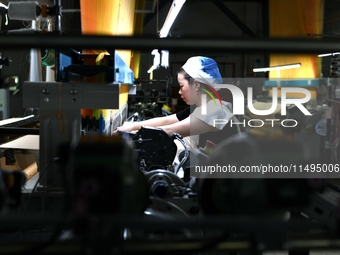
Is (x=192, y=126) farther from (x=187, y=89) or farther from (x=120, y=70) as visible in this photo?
(x=120, y=70)

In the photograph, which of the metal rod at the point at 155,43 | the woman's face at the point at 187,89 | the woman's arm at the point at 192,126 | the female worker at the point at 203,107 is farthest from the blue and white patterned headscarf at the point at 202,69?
the metal rod at the point at 155,43

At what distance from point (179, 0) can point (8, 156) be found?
1812 mm

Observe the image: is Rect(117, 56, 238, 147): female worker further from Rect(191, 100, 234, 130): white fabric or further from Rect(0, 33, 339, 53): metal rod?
Rect(0, 33, 339, 53): metal rod

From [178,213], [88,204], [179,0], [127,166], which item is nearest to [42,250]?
[88,204]

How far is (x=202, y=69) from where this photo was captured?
2.71 m

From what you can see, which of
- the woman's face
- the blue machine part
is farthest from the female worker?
the blue machine part

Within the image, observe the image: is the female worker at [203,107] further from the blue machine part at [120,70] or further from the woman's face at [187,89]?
the blue machine part at [120,70]

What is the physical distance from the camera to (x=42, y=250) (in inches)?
27.8

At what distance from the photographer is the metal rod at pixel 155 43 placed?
677 millimetres

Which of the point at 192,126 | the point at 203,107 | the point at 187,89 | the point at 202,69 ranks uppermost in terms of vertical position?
the point at 202,69

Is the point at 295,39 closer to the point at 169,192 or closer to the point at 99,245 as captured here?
the point at 99,245

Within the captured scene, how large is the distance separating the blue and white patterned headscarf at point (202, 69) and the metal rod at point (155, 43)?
2028mm

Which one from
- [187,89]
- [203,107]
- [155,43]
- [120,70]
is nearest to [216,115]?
[203,107]

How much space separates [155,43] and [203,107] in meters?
2.22
